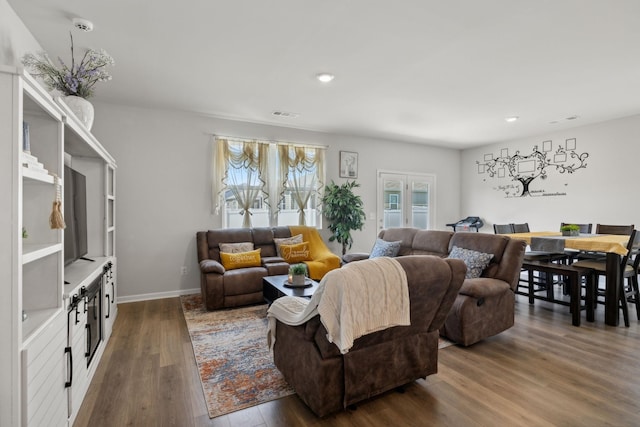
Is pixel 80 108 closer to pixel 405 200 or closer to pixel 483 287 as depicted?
pixel 483 287

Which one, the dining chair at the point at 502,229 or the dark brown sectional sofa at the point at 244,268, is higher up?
the dining chair at the point at 502,229

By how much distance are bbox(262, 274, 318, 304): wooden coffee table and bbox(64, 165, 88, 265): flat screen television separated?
1833mm

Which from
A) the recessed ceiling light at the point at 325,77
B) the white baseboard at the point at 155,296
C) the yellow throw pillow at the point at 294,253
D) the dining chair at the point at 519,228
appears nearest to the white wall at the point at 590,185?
the dining chair at the point at 519,228

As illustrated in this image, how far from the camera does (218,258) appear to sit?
4.61 m

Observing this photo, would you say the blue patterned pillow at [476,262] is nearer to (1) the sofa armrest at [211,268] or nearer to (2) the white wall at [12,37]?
(1) the sofa armrest at [211,268]

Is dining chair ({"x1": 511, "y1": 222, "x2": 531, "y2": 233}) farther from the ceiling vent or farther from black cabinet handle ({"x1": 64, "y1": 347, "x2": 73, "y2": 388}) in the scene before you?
black cabinet handle ({"x1": 64, "y1": 347, "x2": 73, "y2": 388})

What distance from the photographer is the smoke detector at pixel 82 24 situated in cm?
243

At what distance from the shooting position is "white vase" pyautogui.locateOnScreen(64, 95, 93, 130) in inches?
92.7

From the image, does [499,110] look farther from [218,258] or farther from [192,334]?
[192,334]

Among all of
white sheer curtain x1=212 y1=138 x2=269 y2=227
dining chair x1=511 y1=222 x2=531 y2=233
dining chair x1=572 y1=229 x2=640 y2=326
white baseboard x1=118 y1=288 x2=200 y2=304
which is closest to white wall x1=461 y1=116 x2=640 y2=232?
dining chair x1=511 y1=222 x2=531 y2=233

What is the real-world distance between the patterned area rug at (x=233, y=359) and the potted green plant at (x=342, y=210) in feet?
7.18

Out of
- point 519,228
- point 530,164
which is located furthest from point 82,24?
point 530,164

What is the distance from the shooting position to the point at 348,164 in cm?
618

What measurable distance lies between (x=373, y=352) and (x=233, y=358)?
4.47 feet
